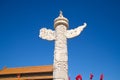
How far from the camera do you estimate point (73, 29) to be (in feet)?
29.0

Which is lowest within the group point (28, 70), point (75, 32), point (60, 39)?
point (60, 39)

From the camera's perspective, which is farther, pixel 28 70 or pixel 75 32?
pixel 28 70

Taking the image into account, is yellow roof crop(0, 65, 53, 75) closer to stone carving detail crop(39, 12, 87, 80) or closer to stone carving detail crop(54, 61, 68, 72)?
stone carving detail crop(39, 12, 87, 80)

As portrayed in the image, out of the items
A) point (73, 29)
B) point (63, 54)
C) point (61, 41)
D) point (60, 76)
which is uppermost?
point (73, 29)

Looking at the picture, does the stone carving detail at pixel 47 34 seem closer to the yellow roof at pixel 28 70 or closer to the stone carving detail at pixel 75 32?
the stone carving detail at pixel 75 32

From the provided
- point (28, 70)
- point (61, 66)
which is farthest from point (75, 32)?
point (28, 70)

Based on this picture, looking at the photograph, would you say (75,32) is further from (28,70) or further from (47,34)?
(28,70)

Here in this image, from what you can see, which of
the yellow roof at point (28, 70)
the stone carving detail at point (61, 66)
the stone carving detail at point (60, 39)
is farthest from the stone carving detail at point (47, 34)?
the yellow roof at point (28, 70)

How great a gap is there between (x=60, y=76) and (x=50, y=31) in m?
2.29

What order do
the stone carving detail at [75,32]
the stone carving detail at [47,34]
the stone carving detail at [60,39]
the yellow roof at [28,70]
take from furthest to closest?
the yellow roof at [28,70]
the stone carving detail at [47,34]
the stone carving detail at [75,32]
the stone carving detail at [60,39]

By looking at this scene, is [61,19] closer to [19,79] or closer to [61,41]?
[61,41]

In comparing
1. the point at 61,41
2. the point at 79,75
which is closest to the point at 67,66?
the point at 61,41

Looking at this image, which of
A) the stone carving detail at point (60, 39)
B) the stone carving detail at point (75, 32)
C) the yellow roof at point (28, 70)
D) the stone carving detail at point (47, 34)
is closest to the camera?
the stone carving detail at point (60, 39)

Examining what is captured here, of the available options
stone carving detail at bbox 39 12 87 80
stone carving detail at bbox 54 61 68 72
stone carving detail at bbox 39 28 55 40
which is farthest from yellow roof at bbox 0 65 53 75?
stone carving detail at bbox 54 61 68 72
